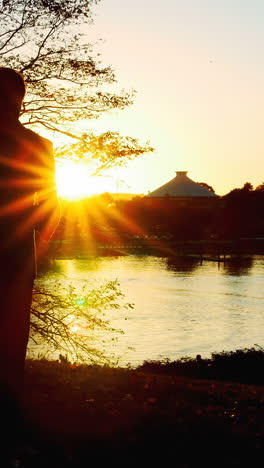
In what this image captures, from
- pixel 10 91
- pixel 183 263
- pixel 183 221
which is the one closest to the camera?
pixel 10 91

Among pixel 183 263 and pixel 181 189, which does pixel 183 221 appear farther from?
pixel 183 263

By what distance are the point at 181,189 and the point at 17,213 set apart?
17078 centimetres

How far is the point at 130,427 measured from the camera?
21.1ft

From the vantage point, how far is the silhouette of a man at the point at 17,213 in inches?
186

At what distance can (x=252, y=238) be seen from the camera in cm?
14888

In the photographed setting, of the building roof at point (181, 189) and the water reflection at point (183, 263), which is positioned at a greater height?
the building roof at point (181, 189)

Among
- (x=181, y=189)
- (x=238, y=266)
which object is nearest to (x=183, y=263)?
(x=238, y=266)

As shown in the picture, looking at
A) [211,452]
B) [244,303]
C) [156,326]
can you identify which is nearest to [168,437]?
[211,452]

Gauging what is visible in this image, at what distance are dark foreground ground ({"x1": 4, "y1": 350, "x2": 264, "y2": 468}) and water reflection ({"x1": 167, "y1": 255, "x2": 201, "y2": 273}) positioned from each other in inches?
3208

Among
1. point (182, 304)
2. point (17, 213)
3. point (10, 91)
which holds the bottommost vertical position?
point (182, 304)

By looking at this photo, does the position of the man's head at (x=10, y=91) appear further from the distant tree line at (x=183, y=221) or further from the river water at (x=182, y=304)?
the distant tree line at (x=183, y=221)

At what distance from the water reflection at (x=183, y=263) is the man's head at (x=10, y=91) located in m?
85.1

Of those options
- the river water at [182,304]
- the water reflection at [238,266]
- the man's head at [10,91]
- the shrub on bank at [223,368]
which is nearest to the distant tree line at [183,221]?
the water reflection at [238,266]

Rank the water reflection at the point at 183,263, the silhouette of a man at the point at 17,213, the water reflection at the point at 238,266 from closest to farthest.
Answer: the silhouette of a man at the point at 17,213, the water reflection at the point at 238,266, the water reflection at the point at 183,263
